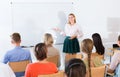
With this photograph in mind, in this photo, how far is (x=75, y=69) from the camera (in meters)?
1.83

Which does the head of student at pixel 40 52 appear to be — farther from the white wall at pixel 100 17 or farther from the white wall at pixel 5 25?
the white wall at pixel 100 17

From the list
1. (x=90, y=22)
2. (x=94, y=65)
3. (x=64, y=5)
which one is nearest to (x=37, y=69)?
(x=94, y=65)

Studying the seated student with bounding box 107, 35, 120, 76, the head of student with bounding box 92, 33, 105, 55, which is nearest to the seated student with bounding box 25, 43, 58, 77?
the seated student with bounding box 107, 35, 120, 76

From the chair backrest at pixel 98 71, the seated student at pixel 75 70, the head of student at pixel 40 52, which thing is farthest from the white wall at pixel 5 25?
the seated student at pixel 75 70

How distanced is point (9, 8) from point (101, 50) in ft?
8.42

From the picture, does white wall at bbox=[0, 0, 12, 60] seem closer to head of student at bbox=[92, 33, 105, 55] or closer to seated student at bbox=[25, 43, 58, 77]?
head of student at bbox=[92, 33, 105, 55]

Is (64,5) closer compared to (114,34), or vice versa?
(64,5)

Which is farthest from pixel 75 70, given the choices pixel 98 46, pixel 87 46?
pixel 98 46

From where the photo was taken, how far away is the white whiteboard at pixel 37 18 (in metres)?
5.84

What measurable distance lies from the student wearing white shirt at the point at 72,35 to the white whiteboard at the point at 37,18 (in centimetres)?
45

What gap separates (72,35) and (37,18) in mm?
1000

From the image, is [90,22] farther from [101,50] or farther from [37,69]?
[37,69]

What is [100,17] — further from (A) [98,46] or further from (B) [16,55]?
(B) [16,55]

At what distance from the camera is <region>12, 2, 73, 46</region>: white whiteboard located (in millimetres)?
5844
